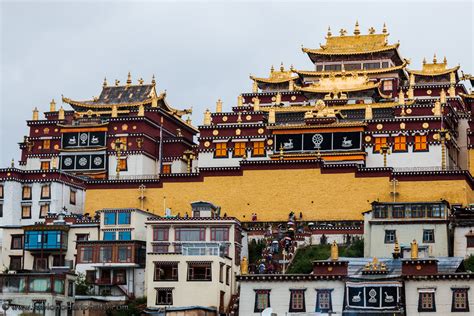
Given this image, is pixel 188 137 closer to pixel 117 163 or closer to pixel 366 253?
pixel 117 163

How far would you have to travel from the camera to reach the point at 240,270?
83250 mm

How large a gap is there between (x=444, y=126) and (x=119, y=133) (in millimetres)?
28050

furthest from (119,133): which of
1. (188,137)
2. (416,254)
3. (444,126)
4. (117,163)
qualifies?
(416,254)

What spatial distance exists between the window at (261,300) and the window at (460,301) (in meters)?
11.1

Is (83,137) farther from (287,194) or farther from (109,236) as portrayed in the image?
(287,194)

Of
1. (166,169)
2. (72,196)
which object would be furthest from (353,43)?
(72,196)

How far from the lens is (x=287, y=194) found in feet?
311

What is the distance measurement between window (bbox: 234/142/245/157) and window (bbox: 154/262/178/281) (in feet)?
81.6

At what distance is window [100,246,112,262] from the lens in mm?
85125

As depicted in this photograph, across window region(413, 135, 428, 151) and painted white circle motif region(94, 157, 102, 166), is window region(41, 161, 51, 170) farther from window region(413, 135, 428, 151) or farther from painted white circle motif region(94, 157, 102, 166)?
window region(413, 135, 428, 151)

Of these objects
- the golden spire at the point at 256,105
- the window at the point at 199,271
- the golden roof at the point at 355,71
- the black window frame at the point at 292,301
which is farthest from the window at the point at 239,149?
the black window frame at the point at 292,301

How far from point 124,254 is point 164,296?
6176 millimetres

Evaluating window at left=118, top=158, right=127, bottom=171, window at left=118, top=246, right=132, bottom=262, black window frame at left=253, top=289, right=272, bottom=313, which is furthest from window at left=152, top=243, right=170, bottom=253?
window at left=118, top=158, right=127, bottom=171

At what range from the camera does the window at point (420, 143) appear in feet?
327
